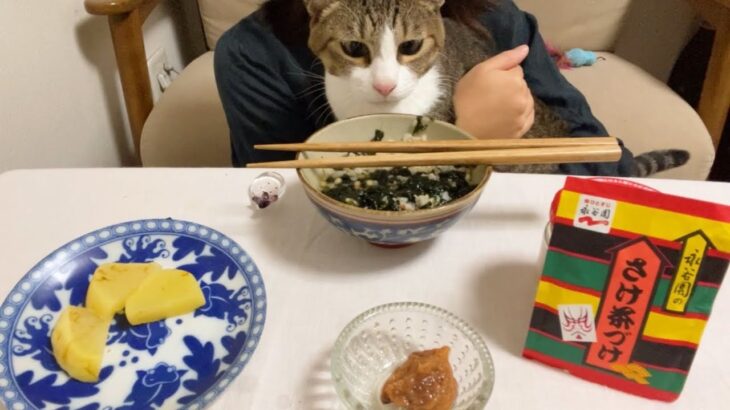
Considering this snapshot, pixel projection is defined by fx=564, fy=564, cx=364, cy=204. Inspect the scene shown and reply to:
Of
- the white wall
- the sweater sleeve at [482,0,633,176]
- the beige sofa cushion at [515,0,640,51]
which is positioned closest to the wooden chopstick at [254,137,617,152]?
the sweater sleeve at [482,0,633,176]

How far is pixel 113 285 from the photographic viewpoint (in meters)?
0.60

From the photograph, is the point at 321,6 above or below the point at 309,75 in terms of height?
above

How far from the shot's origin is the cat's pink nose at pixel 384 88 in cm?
90

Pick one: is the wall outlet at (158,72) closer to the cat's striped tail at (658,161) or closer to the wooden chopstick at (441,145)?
the wooden chopstick at (441,145)

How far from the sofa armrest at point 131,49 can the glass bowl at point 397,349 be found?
1065mm

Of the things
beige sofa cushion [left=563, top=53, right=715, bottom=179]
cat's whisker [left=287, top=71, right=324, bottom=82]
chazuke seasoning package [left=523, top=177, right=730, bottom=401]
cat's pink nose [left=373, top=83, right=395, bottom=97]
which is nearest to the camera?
chazuke seasoning package [left=523, top=177, right=730, bottom=401]

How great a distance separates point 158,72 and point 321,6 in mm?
964

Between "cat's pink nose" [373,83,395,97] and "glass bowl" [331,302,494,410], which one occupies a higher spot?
"cat's pink nose" [373,83,395,97]

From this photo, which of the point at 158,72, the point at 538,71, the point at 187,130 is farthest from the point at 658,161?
the point at 158,72

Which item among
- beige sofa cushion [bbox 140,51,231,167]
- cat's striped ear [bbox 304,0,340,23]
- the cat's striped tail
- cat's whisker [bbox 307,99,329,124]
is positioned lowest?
beige sofa cushion [bbox 140,51,231,167]

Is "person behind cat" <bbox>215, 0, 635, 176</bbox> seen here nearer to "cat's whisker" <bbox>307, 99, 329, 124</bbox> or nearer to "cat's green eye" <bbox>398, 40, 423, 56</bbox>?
"cat's whisker" <bbox>307, 99, 329, 124</bbox>

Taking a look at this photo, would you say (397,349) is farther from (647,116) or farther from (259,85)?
(647,116)

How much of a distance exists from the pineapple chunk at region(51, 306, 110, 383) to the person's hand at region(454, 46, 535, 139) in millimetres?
640

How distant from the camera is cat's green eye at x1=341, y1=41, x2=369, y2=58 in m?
0.93
